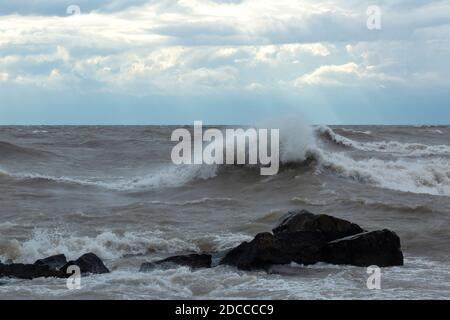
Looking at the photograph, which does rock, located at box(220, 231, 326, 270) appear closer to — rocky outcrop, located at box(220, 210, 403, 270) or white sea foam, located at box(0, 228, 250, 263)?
rocky outcrop, located at box(220, 210, 403, 270)

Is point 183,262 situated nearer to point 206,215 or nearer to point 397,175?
point 206,215

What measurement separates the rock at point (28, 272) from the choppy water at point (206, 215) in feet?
0.61

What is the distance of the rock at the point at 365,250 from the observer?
988cm

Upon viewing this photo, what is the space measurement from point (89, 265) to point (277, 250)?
2398 mm

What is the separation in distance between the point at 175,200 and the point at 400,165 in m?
8.98

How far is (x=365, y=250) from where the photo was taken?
32.4 feet

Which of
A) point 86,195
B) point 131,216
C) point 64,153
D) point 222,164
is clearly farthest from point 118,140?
point 131,216

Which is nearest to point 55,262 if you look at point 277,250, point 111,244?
point 111,244

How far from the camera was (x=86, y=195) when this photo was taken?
1855 centimetres

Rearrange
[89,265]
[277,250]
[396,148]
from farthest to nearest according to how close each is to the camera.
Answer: [396,148], [277,250], [89,265]

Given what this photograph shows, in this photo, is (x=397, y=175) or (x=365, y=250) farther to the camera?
(x=397, y=175)

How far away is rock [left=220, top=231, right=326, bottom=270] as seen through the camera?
378 inches
